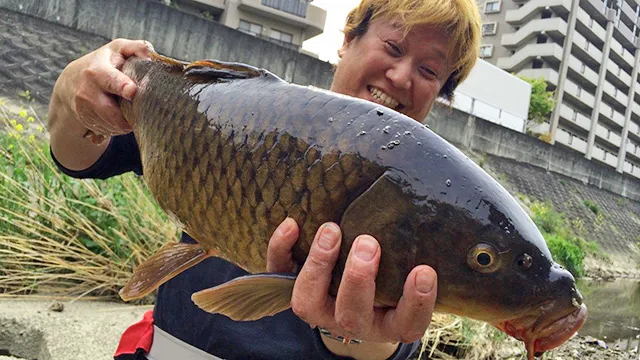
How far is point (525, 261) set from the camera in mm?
1061

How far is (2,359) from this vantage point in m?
2.84

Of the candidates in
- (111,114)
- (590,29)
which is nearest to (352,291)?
(111,114)

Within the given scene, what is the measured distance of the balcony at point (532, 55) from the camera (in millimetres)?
39281

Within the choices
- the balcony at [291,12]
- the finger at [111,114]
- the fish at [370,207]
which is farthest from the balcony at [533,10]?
the fish at [370,207]

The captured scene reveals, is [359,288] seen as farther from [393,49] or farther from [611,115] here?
[611,115]

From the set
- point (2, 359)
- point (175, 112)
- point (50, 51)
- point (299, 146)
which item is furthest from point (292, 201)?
point (50, 51)

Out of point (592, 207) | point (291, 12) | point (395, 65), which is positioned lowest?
point (395, 65)

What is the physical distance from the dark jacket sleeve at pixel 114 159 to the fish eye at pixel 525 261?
5.08 feet

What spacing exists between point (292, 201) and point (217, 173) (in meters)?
0.25

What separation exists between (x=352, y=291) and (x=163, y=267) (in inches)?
25.1

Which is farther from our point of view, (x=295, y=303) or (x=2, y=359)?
(x=2, y=359)

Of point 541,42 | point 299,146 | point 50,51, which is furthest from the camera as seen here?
point 541,42

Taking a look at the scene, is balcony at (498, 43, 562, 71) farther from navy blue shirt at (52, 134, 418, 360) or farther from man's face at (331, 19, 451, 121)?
navy blue shirt at (52, 134, 418, 360)

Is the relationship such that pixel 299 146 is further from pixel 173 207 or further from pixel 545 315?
pixel 545 315
